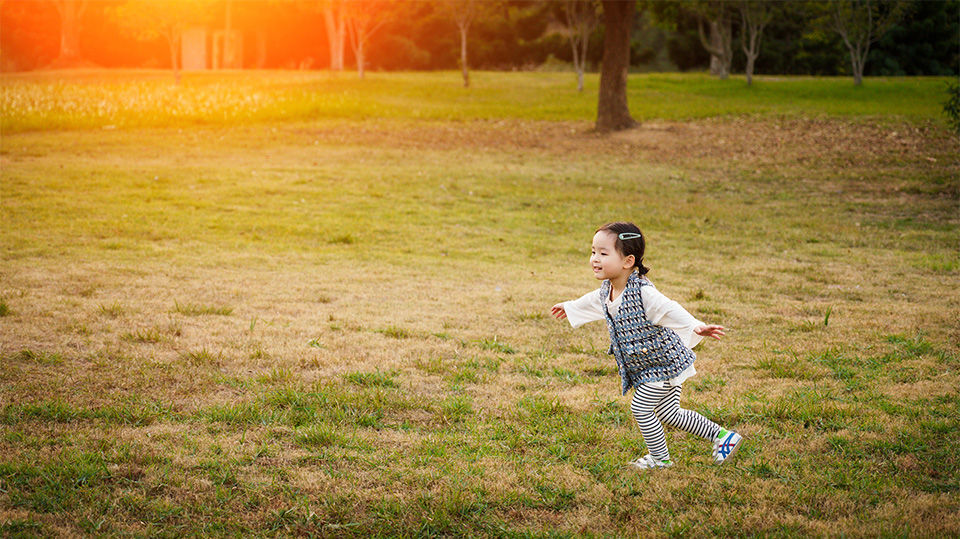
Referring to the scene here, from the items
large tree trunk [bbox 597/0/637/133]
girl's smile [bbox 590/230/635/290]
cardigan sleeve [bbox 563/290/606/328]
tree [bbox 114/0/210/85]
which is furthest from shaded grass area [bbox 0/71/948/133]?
girl's smile [bbox 590/230/635/290]

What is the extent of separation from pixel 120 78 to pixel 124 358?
37.0m

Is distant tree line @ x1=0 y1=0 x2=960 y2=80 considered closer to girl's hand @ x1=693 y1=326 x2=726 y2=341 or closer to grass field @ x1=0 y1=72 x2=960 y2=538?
grass field @ x1=0 y1=72 x2=960 y2=538

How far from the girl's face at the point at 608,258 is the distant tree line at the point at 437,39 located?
35441 mm

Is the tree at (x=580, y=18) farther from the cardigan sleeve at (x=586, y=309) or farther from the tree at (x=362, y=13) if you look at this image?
the cardigan sleeve at (x=586, y=309)

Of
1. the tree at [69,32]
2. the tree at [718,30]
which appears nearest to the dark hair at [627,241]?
the tree at [718,30]

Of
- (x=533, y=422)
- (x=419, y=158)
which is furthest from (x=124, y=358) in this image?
(x=419, y=158)

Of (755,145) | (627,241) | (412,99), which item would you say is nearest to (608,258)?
(627,241)

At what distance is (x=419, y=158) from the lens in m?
17.2

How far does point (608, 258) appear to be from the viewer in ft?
12.1

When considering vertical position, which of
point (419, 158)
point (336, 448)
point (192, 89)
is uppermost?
point (192, 89)

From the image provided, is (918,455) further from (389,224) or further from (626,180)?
(626,180)

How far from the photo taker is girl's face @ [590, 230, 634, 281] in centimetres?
366

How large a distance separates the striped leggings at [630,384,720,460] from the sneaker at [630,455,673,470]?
2 centimetres

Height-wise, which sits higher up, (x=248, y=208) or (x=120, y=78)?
(x=120, y=78)
